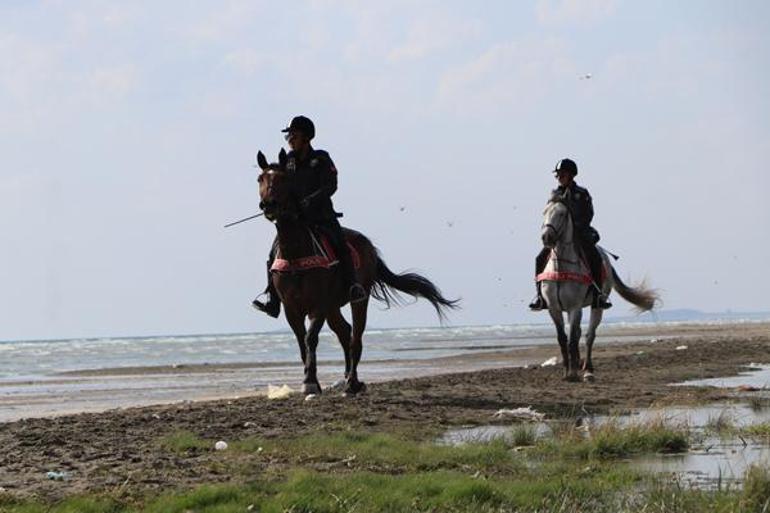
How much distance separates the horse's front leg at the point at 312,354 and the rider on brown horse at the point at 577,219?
4.22 meters

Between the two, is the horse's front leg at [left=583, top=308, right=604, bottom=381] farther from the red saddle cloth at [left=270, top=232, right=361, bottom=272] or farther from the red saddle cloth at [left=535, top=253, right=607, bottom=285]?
the red saddle cloth at [left=270, top=232, right=361, bottom=272]

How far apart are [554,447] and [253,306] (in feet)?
18.1

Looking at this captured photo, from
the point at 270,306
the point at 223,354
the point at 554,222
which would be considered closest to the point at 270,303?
the point at 270,306

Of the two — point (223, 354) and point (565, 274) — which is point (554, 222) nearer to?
point (565, 274)

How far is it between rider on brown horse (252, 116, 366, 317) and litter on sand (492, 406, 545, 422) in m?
2.41

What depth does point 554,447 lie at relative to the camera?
902 centimetres

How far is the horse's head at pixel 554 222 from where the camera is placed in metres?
15.9

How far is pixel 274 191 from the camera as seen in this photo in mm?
12750

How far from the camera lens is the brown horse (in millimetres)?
12852

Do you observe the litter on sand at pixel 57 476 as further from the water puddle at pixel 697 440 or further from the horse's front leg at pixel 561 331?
the horse's front leg at pixel 561 331

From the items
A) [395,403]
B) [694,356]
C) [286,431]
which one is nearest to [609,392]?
[395,403]

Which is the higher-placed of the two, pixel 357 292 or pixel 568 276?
pixel 568 276

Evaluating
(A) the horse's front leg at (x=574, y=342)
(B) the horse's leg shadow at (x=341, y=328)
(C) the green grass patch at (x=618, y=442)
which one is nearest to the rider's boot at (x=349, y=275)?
(B) the horse's leg shadow at (x=341, y=328)

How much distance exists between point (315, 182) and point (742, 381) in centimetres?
696
